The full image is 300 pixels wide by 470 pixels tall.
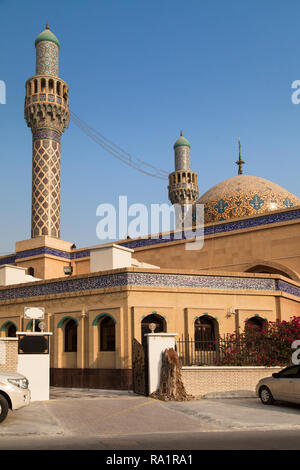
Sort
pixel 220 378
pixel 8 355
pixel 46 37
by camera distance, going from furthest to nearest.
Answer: pixel 46 37, pixel 220 378, pixel 8 355

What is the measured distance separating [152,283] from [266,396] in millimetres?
5331

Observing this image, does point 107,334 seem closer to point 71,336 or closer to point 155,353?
point 71,336

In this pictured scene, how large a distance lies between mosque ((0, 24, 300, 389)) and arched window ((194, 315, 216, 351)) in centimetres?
5

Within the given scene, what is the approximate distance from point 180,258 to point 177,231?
1382mm

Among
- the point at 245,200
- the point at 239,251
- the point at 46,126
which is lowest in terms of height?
the point at 239,251

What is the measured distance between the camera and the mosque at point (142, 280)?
55.3ft

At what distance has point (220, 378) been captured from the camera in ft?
48.9

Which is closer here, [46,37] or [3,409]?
[3,409]

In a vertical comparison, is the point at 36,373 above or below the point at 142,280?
below

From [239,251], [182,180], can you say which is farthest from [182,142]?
[239,251]

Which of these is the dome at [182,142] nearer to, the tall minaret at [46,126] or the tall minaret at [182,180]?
the tall minaret at [182,180]

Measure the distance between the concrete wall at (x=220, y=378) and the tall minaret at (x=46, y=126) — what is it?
17369 mm
